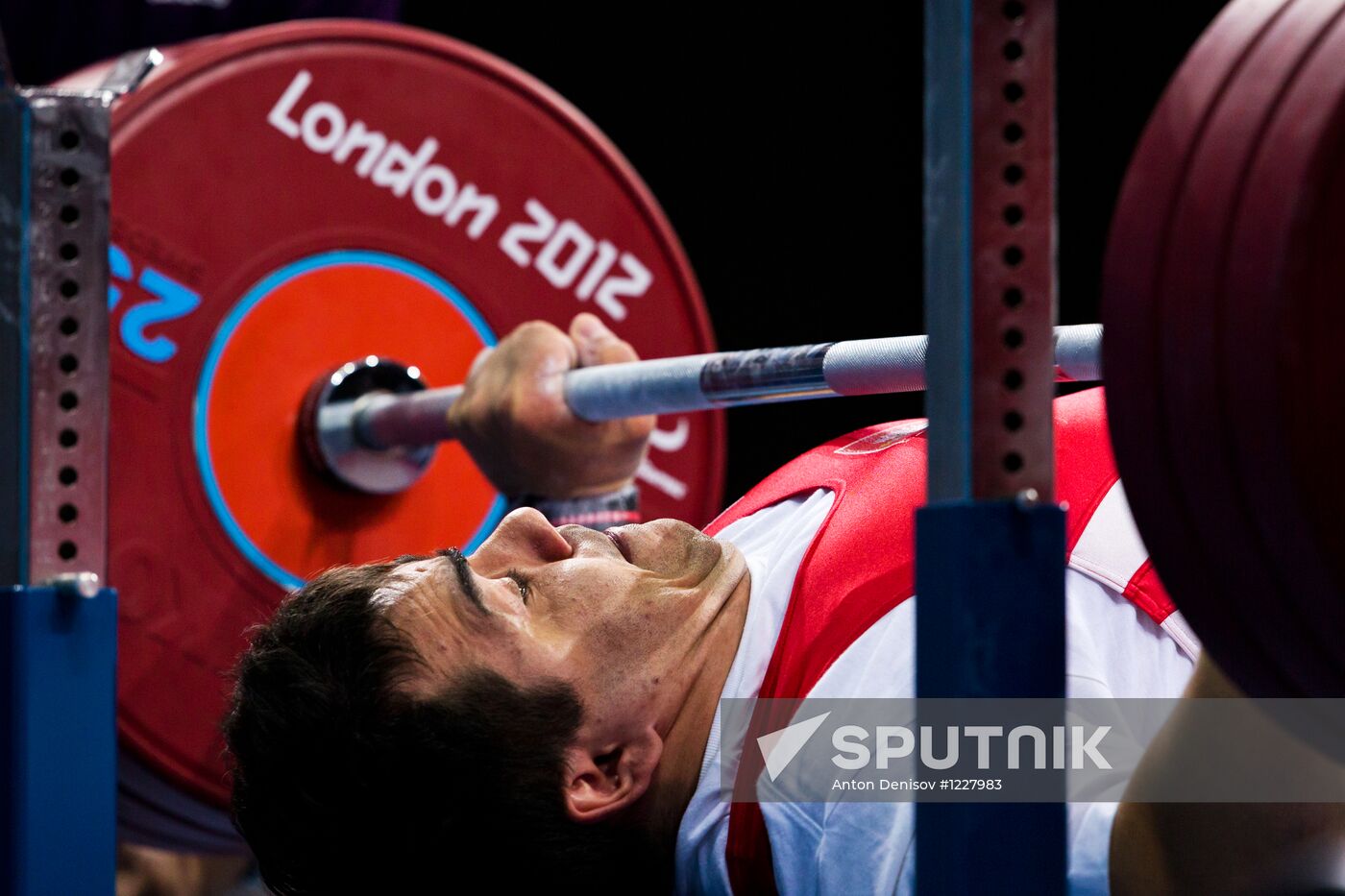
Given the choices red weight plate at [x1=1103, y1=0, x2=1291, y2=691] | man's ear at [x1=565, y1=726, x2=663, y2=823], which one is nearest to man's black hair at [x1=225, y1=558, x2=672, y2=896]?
man's ear at [x1=565, y1=726, x2=663, y2=823]

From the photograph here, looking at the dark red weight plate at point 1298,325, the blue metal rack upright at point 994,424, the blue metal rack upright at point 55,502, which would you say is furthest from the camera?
the blue metal rack upright at point 55,502

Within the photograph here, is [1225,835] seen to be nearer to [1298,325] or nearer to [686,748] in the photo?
[1298,325]

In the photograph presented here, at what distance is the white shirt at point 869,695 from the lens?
1.18 m

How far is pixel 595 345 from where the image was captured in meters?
1.90

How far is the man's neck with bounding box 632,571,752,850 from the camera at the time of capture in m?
1.35

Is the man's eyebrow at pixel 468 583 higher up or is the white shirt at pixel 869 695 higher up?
the man's eyebrow at pixel 468 583

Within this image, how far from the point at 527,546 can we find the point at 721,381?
297mm

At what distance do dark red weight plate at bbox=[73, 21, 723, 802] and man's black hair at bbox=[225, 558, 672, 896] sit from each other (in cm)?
55

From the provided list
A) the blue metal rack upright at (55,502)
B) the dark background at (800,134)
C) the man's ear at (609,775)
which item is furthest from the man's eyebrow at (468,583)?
the dark background at (800,134)

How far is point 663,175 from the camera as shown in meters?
2.96

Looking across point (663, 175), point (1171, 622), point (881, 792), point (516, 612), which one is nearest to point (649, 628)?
point (516, 612)

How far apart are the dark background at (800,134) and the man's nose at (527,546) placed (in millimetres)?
1599

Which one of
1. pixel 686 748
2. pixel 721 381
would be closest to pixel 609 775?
pixel 686 748

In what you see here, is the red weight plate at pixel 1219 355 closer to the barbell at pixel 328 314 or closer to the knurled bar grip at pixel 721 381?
the knurled bar grip at pixel 721 381
